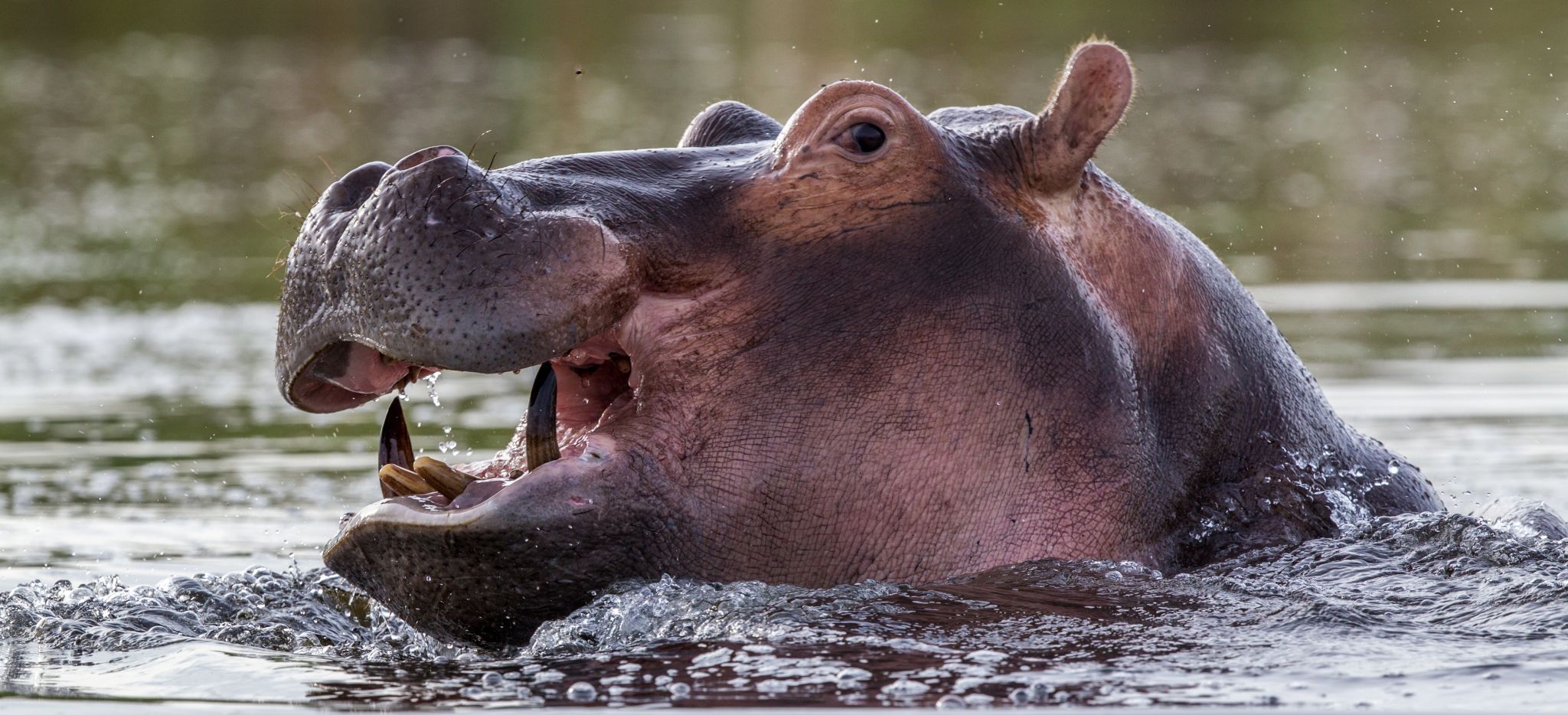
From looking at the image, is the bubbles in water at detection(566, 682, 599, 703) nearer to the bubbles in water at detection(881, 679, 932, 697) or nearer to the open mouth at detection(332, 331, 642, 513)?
the open mouth at detection(332, 331, 642, 513)

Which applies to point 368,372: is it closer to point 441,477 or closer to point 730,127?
point 441,477

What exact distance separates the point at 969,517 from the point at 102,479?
491 cm

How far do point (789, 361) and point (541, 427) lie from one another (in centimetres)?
58

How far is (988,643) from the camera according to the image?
447 cm

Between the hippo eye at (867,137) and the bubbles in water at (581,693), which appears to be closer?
the bubbles in water at (581,693)

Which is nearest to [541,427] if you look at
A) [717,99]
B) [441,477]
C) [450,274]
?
[441,477]

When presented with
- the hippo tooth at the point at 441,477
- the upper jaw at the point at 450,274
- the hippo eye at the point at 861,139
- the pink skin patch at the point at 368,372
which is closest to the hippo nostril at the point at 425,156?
the upper jaw at the point at 450,274

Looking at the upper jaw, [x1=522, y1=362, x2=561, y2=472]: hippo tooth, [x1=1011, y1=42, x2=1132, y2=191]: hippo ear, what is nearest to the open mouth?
[x1=522, y1=362, x2=561, y2=472]: hippo tooth

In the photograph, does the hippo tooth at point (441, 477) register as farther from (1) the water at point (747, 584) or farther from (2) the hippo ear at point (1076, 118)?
(2) the hippo ear at point (1076, 118)

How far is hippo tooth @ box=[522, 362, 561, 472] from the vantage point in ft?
14.9

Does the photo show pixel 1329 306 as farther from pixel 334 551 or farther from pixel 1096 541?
pixel 334 551

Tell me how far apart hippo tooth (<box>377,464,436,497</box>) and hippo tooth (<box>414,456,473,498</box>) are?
0.01 m

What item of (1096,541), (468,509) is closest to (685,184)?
(468,509)

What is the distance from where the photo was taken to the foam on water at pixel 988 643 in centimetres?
418
